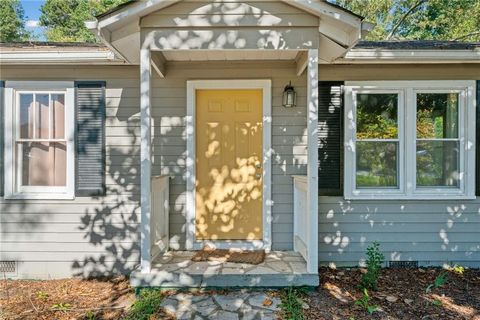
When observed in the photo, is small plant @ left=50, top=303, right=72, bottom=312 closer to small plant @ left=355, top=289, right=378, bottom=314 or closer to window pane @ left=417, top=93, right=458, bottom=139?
small plant @ left=355, top=289, right=378, bottom=314

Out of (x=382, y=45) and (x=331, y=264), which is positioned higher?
(x=382, y=45)

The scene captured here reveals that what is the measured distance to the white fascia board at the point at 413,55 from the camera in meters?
3.97

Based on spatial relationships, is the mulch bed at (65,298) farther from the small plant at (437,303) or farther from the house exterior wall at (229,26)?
the small plant at (437,303)

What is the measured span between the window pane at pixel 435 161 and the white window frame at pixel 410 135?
0.09 meters

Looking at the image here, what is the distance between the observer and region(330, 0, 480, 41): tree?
12.5 m

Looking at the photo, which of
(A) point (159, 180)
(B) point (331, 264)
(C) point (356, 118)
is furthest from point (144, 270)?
(C) point (356, 118)

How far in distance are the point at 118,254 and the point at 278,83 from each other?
306 cm

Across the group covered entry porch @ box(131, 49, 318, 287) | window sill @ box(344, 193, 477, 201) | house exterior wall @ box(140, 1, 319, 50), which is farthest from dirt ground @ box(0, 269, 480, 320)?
house exterior wall @ box(140, 1, 319, 50)

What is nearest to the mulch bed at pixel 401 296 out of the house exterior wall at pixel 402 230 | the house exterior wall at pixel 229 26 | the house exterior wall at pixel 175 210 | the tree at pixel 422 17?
the house exterior wall at pixel 402 230

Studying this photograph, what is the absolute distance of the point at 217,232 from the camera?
438 centimetres

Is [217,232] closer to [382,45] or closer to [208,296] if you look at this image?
[208,296]

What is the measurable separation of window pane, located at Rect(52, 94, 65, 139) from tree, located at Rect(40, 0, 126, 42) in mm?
15589

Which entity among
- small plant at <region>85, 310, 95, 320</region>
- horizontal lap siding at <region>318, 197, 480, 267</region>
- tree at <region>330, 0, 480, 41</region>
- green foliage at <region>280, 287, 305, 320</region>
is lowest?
small plant at <region>85, 310, 95, 320</region>

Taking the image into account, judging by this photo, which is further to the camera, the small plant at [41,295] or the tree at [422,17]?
the tree at [422,17]
